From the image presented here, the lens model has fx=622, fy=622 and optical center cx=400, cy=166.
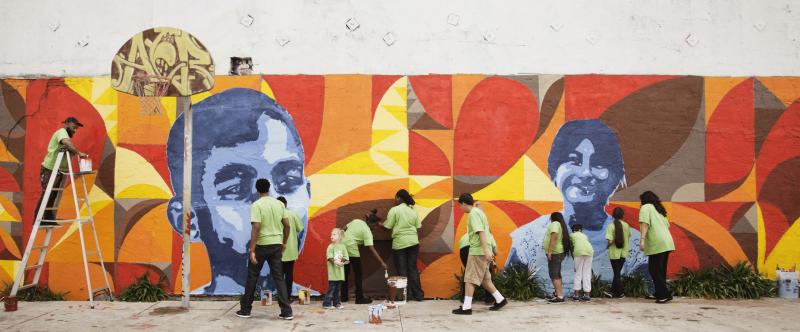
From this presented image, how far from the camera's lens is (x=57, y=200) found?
995 cm

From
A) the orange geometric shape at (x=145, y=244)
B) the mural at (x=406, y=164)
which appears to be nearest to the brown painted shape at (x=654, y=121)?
the mural at (x=406, y=164)

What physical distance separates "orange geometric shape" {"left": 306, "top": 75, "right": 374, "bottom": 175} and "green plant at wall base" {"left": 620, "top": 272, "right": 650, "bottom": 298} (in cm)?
486

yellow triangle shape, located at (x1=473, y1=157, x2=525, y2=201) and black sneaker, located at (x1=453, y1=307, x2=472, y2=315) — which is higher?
yellow triangle shape, located at (x1=473, y1=157, x2=525, y2=201)

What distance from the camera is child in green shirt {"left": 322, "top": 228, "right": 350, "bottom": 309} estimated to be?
372 inches

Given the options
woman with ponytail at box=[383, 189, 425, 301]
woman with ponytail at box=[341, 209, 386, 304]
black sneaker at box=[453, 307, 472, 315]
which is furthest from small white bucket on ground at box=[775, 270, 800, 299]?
woman with ponytail at box=[341, 209, 386, 304]

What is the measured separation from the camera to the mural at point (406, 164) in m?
10.4

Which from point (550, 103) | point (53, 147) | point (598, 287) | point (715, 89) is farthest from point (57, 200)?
point (715, 89)

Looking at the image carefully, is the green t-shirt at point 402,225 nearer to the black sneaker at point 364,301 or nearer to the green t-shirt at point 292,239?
the black sneaker at point 364,301

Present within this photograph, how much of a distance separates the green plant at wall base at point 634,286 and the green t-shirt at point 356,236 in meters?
4.31

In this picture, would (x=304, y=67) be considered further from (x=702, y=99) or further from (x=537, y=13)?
(x=702, y=99)

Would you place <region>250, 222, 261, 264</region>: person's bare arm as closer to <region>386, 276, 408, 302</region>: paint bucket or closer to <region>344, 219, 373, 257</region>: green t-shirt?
<region>344, 219, 373, 257</region>: green t-shirt

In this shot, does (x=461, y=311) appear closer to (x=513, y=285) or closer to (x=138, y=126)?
(x=513, y=285)

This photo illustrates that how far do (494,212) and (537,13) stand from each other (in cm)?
355

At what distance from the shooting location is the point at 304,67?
1066cm
